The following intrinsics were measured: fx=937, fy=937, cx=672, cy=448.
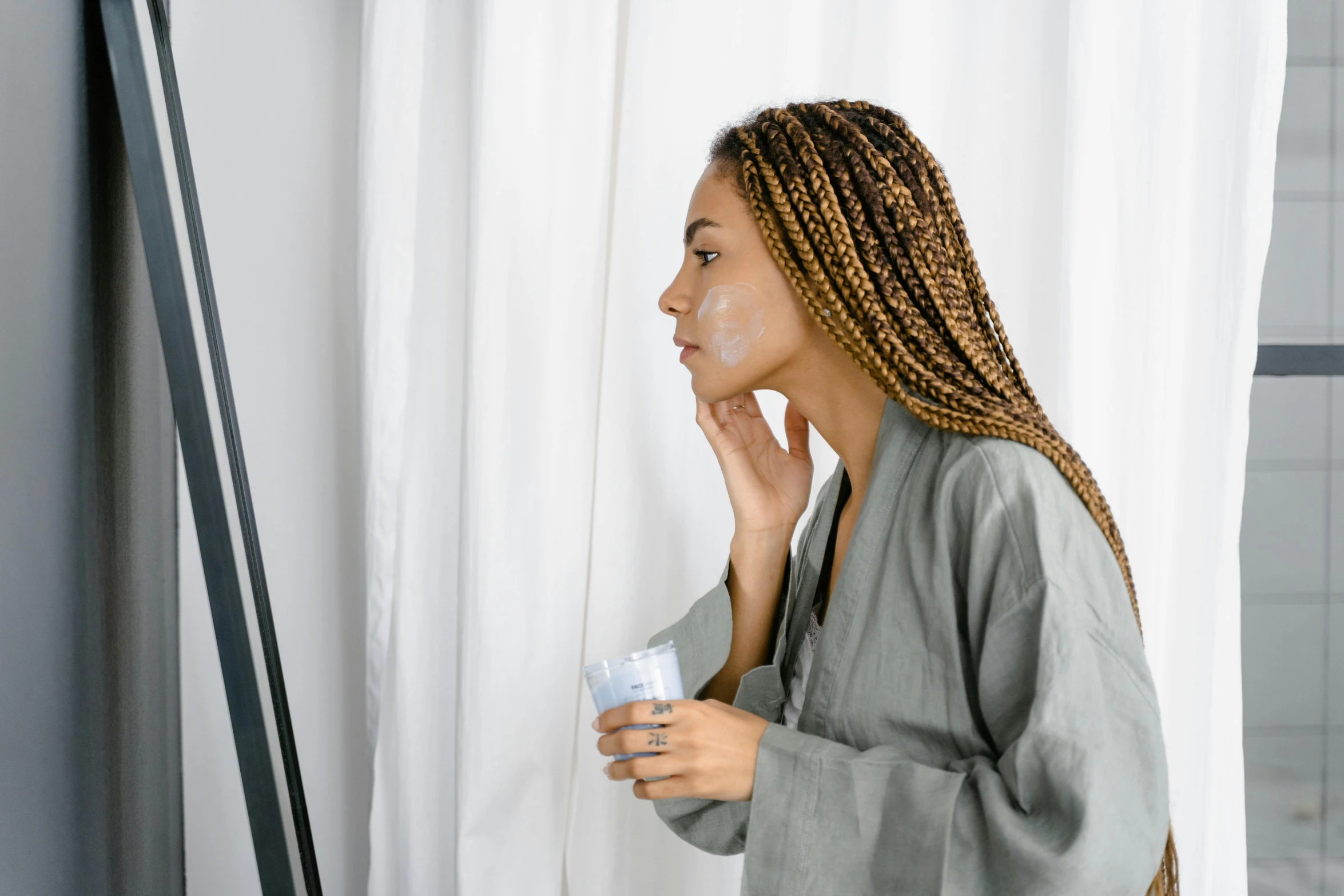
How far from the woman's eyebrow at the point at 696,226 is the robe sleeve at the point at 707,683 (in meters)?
0.37

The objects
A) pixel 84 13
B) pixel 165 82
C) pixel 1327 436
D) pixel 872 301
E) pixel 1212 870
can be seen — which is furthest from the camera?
pixel 1327 436

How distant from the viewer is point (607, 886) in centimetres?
122

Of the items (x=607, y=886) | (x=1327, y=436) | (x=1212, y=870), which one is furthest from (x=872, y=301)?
(x=1327, y=436)

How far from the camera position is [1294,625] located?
149 cm

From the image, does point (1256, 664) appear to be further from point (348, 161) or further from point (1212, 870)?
point (348, 161)

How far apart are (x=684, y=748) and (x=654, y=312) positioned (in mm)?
636

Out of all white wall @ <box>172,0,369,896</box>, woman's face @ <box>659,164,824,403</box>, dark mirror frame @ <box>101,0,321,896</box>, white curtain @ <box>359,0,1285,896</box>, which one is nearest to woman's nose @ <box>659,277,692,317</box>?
woman's face @ <box>659,164,824,403</box>

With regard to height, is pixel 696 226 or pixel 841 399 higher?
pixel 696 226

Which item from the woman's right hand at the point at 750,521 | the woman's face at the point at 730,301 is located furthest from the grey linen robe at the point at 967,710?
the woman's right hand at the point at 750,521

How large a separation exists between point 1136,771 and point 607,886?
31.4 inches

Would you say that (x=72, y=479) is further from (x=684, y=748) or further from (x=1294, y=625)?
(x=1294, y=625)

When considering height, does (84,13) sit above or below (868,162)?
above

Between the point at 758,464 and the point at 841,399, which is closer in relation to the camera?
the point at 841,399

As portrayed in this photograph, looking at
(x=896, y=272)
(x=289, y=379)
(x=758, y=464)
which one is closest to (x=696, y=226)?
(x=896, y=272)
